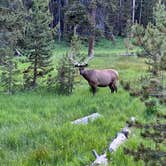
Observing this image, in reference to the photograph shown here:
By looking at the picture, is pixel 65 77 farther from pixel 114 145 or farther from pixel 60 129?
pixel 114 145

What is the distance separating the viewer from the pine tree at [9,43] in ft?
53.6

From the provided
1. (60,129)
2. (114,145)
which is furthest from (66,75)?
(114,145)

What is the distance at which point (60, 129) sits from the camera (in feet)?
30.6

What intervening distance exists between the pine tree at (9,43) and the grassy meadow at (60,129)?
1636 millimetres

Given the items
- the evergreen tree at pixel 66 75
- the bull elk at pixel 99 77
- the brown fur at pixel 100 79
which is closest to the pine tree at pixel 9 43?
the evergreen tree at pixel 66 75

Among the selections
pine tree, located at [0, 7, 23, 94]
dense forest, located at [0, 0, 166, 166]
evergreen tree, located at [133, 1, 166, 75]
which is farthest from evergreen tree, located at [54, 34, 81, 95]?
evergreen tree, located at [133, 1, 166, 75]

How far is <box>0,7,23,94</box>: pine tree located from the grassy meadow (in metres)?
1.64

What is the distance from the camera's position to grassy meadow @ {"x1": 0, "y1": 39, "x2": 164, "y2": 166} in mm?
7860

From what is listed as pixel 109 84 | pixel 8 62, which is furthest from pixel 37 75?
pixel 109 84

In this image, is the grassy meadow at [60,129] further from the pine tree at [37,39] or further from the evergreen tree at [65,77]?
the pine tree at [37,39]

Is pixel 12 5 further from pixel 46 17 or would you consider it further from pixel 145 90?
pixel 145 90

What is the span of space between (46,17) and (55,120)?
24.9ft

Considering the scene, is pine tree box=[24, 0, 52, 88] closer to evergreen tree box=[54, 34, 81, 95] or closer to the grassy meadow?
evergreen tree box=[54, 34, 81, 95]

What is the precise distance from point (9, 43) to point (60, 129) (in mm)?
8742
